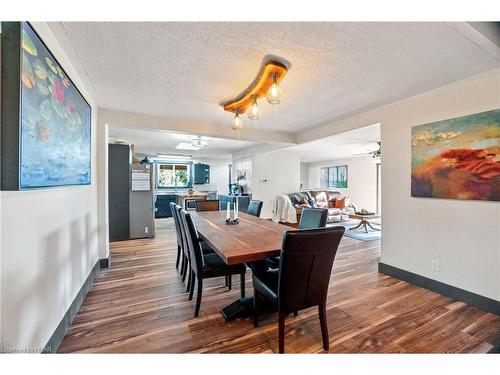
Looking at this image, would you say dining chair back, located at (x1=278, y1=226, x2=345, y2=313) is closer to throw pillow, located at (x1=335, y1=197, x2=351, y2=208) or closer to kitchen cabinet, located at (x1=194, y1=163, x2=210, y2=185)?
throw pillow, located at (x1=335, y1=197, x2=351, y2=208)

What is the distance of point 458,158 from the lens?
7.01 feet

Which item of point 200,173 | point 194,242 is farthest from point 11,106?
point 200,173

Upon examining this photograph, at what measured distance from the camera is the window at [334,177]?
8.43 m

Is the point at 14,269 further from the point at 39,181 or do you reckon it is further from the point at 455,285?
the point at 455,285

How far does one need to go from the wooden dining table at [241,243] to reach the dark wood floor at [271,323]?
0.14 meters

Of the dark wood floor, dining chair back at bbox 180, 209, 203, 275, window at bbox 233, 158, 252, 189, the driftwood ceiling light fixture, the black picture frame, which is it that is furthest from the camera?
window at bbox 233, 158, 252, 189

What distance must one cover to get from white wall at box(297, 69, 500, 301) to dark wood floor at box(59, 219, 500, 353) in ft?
1.00

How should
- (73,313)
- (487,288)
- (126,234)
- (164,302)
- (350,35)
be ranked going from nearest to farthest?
1. (350,35)
2. (73,313)
3. (487,288)
4. (164,302)
5. (126,234)

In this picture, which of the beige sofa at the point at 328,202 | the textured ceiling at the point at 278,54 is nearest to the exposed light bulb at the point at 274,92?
the textured ceiling at the point at 278,54

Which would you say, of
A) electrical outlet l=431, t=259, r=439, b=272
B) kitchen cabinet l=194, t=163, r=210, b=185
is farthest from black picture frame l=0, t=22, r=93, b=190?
kitchen cabinet l=194, t=163, r=210, b=185

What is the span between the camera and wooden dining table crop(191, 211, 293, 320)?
1.49 metres
